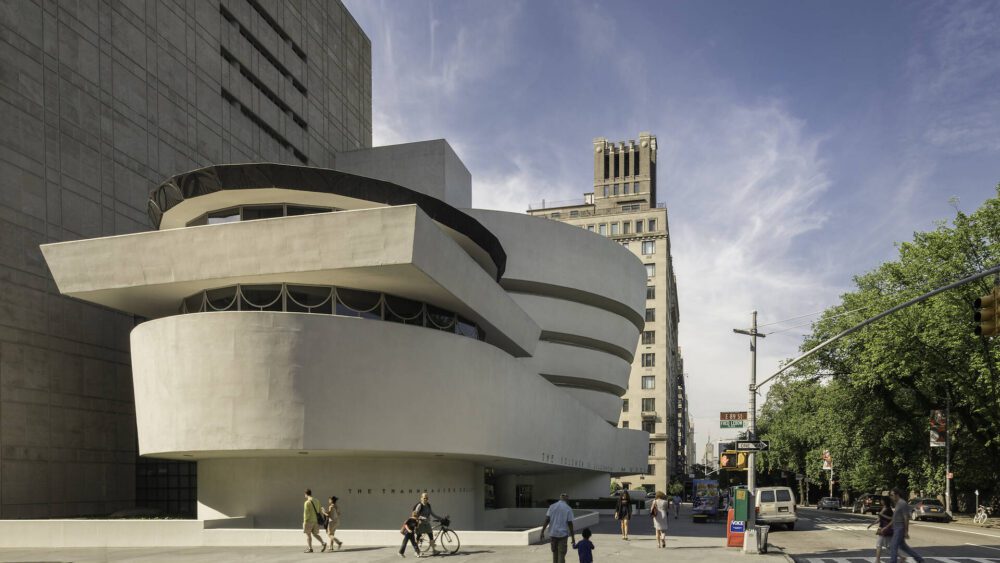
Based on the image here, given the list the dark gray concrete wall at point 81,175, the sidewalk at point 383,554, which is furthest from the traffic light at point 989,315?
the dark gray concrete wall at point 81,175

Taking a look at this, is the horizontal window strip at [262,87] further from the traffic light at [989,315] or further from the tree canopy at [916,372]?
the traffic light at [989,315]

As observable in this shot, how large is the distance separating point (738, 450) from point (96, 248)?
68.5 feet

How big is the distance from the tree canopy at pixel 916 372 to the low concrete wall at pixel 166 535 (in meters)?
24.8

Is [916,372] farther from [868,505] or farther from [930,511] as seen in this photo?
[868,505]

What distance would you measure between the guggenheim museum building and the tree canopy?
19542 millimetres

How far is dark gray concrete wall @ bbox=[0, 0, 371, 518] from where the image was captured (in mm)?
29828

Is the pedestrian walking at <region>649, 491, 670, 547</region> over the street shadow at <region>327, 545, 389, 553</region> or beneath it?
over

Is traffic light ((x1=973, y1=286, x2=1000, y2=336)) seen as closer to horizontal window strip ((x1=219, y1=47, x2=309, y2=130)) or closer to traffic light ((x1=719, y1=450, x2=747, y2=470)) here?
traffic light ((x1=719, y1=450, x2=747, y2=470))

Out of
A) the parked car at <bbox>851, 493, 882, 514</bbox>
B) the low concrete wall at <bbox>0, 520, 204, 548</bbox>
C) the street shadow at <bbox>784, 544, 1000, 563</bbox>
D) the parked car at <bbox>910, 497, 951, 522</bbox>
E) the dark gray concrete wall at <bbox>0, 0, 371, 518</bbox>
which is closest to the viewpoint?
the street shadow at <bbox>784, 544, 1000, 563</bbox>

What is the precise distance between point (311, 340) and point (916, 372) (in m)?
34.6

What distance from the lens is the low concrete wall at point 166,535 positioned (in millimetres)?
23188

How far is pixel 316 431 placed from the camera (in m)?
25.5

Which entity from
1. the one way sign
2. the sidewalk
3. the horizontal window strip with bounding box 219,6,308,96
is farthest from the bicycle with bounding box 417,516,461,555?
the horizontal window strip with bounding box 219,6,308,96

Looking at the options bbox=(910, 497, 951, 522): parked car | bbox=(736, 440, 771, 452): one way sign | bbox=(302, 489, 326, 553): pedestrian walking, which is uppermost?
bbox=(736, 440, 771, 452): one way sign
